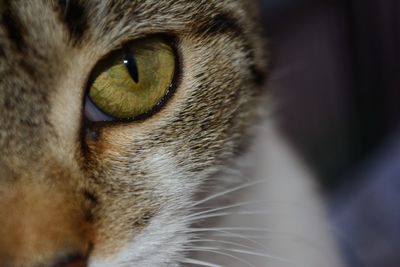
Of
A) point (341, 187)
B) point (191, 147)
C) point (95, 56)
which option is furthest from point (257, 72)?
point (341, 187)

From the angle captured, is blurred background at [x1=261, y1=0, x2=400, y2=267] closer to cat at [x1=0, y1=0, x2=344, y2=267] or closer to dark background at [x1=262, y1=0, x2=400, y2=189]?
dark background at [x1=262, y1=0, x2=400, y2=189]

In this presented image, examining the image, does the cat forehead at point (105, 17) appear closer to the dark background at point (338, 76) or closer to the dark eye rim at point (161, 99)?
the dark eye rim at point (161, 99)

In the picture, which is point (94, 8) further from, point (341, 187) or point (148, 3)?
point (341, 187)

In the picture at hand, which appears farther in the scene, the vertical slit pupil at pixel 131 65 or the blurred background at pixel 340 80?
the blurred background at pixel 340 80

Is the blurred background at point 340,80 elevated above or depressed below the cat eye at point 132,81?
above

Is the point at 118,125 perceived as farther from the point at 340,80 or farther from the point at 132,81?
the point at 340,80

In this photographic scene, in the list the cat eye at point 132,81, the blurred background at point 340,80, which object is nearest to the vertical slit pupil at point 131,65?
the cat eye at point 132,81

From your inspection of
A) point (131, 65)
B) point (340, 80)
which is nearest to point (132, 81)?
point (131, 65)

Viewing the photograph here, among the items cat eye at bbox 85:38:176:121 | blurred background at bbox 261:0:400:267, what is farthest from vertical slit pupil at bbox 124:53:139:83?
blurred background at bbox 261:0:400:267
